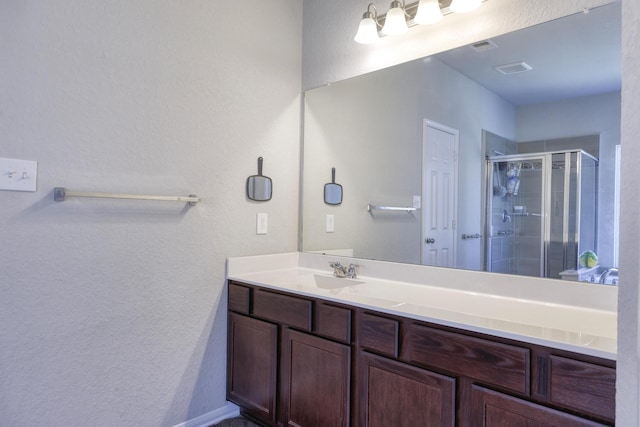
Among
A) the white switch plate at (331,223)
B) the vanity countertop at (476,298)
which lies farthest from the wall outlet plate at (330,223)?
the vanity countertop at (476,298)

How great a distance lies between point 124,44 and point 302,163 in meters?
1.11

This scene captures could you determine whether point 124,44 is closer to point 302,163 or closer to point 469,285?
point 302,163

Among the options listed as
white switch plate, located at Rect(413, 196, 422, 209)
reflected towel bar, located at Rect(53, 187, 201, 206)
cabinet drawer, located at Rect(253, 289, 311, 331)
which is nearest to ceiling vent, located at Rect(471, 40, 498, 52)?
white switch plate, located at Rect(413, 196, 422, 209)

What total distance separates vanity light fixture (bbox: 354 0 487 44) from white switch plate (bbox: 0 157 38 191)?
1558mm

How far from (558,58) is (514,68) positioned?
0.16 meters

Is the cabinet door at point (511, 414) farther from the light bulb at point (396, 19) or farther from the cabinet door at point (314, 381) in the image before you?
the light bulb at point (396, 19)

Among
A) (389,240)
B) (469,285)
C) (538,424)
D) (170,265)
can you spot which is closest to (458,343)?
(538,424)

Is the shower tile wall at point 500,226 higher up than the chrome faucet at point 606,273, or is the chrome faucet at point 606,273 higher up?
the shower tile wall at point 500,226

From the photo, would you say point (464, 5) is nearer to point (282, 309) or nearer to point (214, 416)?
point (282, 309)

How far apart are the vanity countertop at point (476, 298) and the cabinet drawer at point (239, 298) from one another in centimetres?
5

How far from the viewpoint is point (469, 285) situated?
171 cm

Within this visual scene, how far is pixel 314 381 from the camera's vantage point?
1.68 meters

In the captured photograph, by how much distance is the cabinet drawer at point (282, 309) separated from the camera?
1.72 meters

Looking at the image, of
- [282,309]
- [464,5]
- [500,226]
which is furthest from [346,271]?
[464,5]
